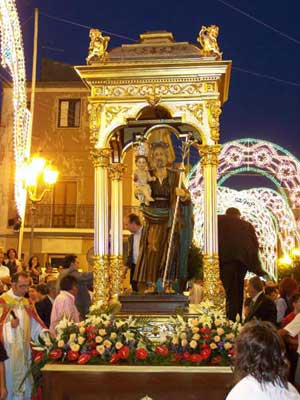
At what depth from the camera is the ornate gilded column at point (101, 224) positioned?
816 cm

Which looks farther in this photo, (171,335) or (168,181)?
(168,181)

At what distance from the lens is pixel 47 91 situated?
1149 inches

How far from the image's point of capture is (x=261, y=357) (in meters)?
3.30

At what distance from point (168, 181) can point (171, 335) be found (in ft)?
8.31

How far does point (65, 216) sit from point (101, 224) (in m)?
21.3

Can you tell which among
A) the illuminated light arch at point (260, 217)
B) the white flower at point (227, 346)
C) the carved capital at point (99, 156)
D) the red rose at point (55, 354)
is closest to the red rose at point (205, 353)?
the white flower at point (227, 346)

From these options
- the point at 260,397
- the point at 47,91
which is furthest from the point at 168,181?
the point at 47,91

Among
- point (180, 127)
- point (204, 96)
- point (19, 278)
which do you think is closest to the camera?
point (19, 278)

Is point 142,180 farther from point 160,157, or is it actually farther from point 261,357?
point 261,357

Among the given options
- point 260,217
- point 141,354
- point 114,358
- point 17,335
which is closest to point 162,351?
point 141,354

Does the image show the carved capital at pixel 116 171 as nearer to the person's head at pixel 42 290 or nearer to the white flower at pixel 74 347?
the person's head at pixel 42 290

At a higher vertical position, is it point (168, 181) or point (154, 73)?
point (154, 73)

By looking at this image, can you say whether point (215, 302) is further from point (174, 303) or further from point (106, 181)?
point (106, 181)

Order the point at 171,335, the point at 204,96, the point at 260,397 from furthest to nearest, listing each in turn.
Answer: the point at 204,96, the point at 171,335, the point at 260,397
